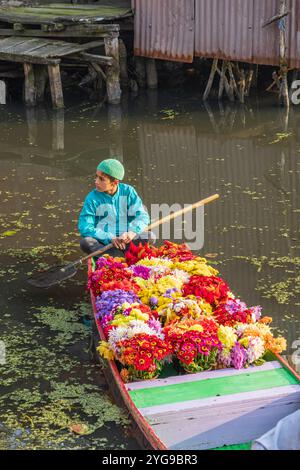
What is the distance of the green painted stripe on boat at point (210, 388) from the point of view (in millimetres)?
6676

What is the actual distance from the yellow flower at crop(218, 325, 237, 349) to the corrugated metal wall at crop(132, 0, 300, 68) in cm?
1023

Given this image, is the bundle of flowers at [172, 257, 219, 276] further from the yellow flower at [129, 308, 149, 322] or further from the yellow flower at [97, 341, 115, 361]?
the yellow flower at [97, 341, 115, 361]

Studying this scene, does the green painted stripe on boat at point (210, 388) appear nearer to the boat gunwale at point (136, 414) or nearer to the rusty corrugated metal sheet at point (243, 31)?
the boat gunwale at point (136, 414)

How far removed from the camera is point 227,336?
23.3ft

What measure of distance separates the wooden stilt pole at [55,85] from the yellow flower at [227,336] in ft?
37.4

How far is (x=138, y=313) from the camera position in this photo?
24.5 ft

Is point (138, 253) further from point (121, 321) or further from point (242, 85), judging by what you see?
point (242, 85)

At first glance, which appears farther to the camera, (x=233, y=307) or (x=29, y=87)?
(x=29, y=87)

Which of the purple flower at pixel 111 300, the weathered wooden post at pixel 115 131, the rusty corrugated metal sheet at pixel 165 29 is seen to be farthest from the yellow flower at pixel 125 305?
the rusty corrugated metal sheet at pixel 165 29

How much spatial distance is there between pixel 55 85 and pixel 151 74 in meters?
2.89

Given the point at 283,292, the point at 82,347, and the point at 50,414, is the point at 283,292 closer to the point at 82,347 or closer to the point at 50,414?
the point at 82,347

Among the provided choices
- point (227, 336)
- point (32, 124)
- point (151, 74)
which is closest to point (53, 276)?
point (227, 336)

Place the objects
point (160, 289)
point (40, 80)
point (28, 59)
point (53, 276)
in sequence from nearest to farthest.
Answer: point (160, 289)
point (53, 276)
point (28, 59)
point (40, 80)

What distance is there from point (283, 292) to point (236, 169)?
4783 millimetres
